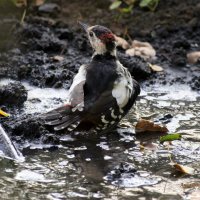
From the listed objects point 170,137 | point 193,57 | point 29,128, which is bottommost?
point 170,137

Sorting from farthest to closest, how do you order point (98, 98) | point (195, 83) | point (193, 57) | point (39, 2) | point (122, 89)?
point (39, 2) < point (193, 57) < point (195, 83) < point (122, 89) < point (98, 98)

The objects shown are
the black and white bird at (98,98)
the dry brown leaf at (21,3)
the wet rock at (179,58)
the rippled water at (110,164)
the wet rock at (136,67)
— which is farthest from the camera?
the dry brown leaf at (21,3)

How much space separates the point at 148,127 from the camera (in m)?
5.90

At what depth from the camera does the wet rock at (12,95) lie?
243 inches

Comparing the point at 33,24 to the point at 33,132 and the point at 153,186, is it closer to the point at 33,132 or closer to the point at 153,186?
the point at 33,132

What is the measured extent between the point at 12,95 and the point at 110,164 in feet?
4.64

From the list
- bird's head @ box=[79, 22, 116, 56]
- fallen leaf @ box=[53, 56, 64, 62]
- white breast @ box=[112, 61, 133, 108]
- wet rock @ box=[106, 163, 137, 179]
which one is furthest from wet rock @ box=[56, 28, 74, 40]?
wet rock @ box=[106, 163, 137, 179]

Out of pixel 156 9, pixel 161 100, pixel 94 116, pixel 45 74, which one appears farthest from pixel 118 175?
pixel 156 9

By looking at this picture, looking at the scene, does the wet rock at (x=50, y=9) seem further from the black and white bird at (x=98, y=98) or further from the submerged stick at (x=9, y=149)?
the submerged stick at (x=9, y=149)

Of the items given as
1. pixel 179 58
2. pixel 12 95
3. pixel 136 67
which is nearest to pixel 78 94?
pixel 12 95

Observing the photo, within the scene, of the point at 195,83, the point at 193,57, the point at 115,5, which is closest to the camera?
the point at 195,83

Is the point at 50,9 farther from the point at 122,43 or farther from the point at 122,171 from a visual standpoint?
the point at 122,171

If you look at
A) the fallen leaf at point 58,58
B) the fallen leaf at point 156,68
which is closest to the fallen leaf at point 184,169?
the fallen leaf at point 156,68

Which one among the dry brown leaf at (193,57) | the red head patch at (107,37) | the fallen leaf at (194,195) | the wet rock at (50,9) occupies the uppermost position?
the wet rock at (50,9)
